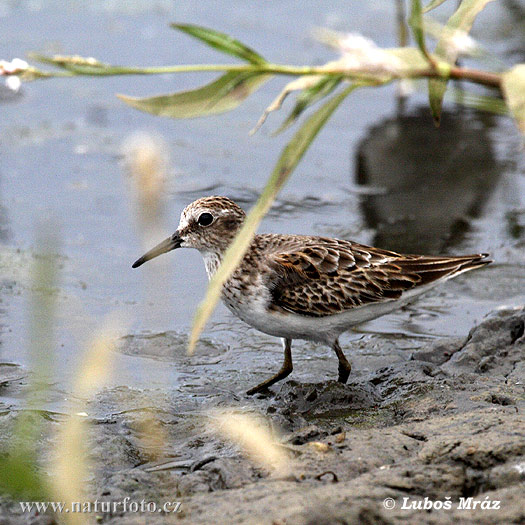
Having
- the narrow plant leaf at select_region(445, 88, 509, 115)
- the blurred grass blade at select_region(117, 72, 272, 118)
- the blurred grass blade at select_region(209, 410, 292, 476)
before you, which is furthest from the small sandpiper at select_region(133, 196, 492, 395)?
the narrow plant leaf at select_region(445, 88, 509, 115)

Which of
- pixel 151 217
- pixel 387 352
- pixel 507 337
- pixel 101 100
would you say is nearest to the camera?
pixel 151 217

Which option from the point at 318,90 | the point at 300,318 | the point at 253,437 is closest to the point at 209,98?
the point at 318,90

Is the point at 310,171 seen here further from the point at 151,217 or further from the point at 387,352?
the point at 151,217

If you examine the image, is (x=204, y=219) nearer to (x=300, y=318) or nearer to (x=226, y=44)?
(x=300, y=318)

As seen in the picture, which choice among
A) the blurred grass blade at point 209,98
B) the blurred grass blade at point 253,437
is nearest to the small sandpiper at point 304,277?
the blurred grass blade at point 253,437

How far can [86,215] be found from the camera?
373 inches

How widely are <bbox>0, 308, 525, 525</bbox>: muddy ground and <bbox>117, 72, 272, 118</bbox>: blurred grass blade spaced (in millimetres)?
1520

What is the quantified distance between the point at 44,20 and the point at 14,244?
252 inches

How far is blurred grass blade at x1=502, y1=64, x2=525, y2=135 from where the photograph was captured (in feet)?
8.27

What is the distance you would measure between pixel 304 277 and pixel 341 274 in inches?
10.2

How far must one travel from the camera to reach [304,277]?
6.17 m

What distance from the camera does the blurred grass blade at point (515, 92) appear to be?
2.52 m

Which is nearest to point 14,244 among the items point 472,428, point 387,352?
point 387,352

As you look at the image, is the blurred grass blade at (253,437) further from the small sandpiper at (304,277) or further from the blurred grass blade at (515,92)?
the blurred grass blade at (515,92)
